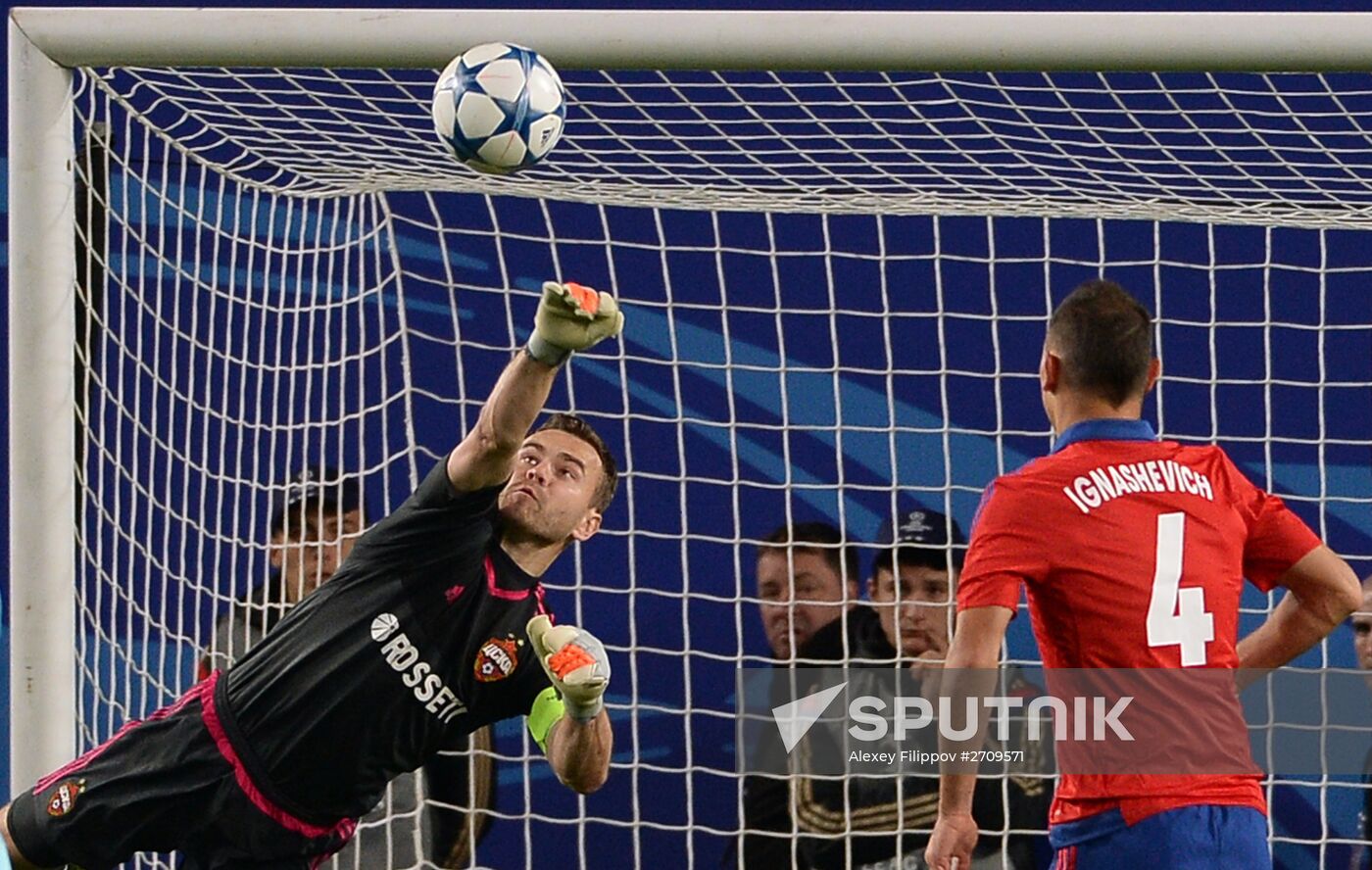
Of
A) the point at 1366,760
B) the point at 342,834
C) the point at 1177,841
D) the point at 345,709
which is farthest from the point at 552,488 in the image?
the point at 1366,760

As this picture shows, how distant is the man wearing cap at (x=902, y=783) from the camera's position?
4523mm

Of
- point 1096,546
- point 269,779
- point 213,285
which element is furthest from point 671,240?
point 1096,546

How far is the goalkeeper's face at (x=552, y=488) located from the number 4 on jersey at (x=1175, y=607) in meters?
1.21

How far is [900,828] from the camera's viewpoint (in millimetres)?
4387

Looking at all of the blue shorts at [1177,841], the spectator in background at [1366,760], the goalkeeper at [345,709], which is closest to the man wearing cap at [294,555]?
the goalkeeper at [345,709]

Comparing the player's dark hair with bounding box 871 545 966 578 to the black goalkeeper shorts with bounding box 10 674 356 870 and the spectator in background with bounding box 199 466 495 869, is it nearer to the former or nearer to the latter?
the spectator in background with bounding box 199 466 495 869

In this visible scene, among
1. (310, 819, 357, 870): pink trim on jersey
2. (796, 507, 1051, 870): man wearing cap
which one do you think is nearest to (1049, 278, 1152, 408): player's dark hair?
(796, 507, 1051, 870): man wearing cap

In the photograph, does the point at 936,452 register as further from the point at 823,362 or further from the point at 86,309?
the point at 86,309

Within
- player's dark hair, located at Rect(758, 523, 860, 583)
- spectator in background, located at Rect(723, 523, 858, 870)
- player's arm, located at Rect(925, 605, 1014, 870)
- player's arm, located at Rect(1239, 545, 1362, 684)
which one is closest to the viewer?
player's arm, located at Rect(925, 605, 1014, 870)

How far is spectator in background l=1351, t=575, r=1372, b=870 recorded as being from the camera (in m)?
4.65

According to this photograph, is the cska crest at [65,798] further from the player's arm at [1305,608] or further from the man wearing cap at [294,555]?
the player's arm at [1305,608]

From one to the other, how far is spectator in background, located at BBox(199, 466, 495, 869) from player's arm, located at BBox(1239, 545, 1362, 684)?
71.6 inches

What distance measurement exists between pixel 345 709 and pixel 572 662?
22.2 inches

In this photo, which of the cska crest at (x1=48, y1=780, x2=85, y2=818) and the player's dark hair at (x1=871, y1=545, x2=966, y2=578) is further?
the player's dark hair at (x1=871, y1=545, x2=966, y2=578)
